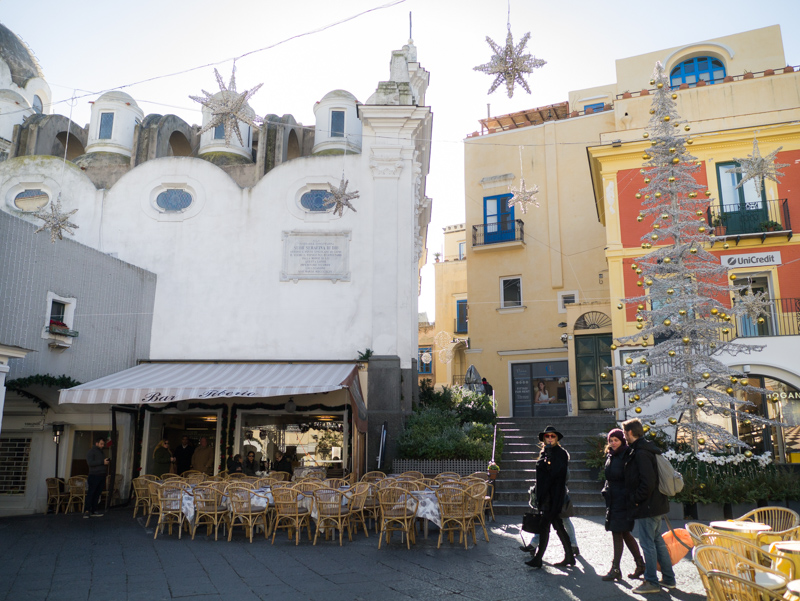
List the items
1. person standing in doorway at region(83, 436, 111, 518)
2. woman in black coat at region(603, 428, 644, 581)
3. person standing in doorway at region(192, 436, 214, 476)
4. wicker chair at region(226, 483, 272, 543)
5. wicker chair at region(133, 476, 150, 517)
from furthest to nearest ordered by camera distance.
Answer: person standing in doorway at region(192, 436, 214, 476), person standing in doorway at region(83, 436, 111, 518), wicker chair at region(133, 476, 150, 517), wicker chair at region(226, 483, 272, 543), woman in black coat at region(603, 428, 644, 581)

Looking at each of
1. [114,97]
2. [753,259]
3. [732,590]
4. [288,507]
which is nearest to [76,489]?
[288,507]

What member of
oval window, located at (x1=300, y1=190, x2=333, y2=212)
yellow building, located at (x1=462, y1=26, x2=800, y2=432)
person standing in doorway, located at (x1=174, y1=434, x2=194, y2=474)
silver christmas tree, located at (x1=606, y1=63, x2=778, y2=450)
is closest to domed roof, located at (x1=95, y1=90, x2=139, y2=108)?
oval window, located at (x1=300, y1=190, x2=333, y2=212)

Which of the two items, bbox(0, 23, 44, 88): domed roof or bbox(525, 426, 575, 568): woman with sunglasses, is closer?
bbox(525, 426, 575, 568): woman with sunglasses

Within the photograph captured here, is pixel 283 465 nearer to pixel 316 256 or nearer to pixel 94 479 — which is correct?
pixel 94 479

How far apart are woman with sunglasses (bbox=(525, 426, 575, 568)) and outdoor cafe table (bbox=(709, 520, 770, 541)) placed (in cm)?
158

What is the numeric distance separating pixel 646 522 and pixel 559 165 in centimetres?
1974

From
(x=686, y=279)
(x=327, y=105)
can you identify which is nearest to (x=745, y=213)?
(x=686, y=279)

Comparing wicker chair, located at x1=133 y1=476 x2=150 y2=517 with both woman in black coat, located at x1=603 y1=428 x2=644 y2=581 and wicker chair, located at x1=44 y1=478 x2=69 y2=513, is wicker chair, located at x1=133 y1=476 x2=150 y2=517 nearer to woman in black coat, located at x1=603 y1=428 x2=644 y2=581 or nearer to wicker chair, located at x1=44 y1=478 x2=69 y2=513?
wicker chair, located at x1=44 y1=478 x2=69 y2=513

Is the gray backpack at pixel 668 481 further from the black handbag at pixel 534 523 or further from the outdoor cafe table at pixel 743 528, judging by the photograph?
Result: the black handbag at pixel 534 523

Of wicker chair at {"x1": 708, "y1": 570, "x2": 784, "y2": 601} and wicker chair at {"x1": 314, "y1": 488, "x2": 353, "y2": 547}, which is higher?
wicker chair at {"x1": 708, "y1": 570, "x2": 784, "y2": 601}

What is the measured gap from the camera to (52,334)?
13219mm

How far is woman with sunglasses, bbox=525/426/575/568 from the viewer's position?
7.19 meters

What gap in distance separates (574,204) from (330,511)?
17658 millimetres

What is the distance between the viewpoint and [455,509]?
29.0ft
